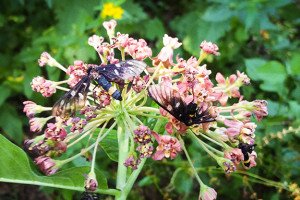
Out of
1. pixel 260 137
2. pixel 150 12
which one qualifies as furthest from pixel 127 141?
pixel 150 12

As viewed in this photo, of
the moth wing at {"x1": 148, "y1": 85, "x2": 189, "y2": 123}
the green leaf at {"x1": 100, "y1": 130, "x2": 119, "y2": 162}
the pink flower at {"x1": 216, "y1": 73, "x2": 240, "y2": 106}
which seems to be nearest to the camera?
the moth wing at {"x1": 148, "y1": 85, "x2": 189, "y2": 123}

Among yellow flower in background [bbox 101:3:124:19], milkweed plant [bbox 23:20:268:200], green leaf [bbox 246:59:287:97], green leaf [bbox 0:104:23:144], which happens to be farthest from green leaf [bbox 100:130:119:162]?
green leaf [bbox 0:104:23:144]

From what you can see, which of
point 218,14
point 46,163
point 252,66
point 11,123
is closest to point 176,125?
point 46,163

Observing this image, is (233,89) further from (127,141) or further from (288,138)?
(288,138)

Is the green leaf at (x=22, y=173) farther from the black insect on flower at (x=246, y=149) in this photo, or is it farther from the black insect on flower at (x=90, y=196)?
the black insect on flower at (x=246, y=149)

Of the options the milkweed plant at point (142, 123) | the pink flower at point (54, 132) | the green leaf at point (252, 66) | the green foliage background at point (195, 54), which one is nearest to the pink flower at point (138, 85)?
the milkweed plant at point (142, 123)

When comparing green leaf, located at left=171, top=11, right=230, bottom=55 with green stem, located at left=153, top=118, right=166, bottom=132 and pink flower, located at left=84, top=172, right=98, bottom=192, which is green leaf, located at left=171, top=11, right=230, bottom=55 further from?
pink flower, located at left=84, top=172, right=98, bottom=192
